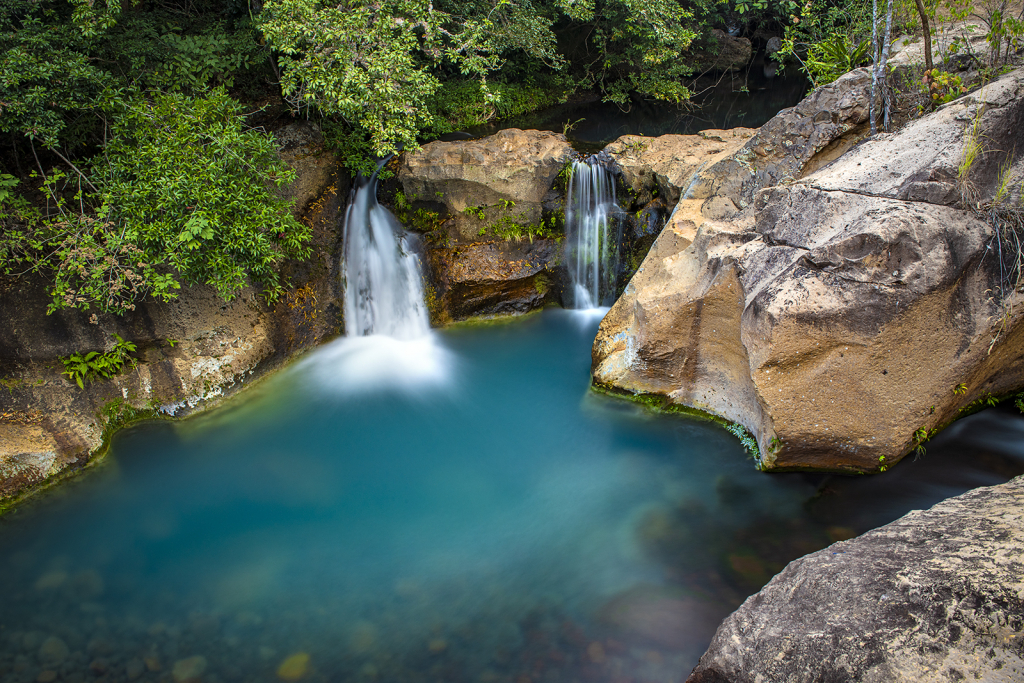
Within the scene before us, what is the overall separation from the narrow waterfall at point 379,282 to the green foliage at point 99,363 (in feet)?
8.78

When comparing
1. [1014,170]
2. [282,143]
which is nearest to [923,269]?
[1014,170]

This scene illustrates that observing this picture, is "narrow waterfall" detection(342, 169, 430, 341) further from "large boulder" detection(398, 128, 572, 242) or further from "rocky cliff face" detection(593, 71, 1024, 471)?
"rocky cliff face" detection(593, 71, 1024, 471)

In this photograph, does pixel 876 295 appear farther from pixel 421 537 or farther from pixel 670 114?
pixel 670 114

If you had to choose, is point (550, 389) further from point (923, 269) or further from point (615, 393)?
point (923, 269)

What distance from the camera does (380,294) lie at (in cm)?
862

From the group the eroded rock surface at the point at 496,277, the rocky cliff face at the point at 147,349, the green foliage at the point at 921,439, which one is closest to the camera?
the green foliage at the point at 921,439

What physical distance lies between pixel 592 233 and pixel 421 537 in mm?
5286

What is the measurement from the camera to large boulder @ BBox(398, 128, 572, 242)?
8750 millimetres

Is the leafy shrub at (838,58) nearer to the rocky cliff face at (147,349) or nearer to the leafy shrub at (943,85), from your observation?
the leafy shrub at (943,85)

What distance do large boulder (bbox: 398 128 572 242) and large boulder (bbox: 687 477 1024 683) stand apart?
645 cm

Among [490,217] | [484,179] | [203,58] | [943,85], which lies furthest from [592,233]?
[203,58]

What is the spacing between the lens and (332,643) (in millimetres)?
4574

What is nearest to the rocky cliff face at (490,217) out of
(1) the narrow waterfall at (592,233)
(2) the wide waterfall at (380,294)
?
(1) the narrow waterfall at (592,233)

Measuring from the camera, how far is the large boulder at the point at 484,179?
28.7ft
